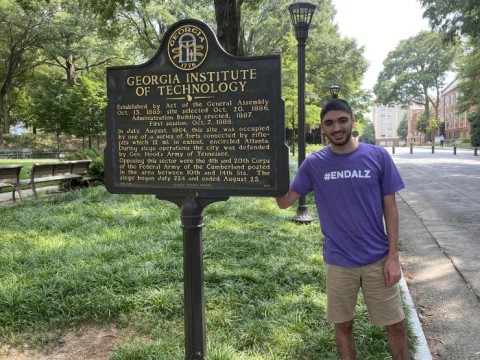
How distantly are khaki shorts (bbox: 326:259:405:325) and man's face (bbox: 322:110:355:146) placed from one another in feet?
2.48

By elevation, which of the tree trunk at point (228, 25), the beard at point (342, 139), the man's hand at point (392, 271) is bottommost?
the man's hand at point (392, 271)

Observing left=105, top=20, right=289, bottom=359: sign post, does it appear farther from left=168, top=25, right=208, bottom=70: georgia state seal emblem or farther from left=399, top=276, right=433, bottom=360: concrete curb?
left=399, top=276, right=433, bottom=360: concrete curb

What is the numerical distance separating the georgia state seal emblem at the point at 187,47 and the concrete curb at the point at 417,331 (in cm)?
259

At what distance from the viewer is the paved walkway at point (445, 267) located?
3.85 m

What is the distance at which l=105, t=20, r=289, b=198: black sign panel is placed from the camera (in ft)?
9.39

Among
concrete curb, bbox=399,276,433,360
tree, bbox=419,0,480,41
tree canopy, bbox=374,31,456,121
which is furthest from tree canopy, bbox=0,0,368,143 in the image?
tree canopy, bbox=374,31,456,121

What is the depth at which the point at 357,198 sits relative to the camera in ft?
8.73

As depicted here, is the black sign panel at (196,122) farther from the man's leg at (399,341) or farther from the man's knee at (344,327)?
the man's leg at (399,341)

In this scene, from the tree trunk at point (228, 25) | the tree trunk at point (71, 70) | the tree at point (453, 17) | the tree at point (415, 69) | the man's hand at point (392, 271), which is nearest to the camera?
the man's hand at point (392, 271)

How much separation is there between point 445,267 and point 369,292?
358 centimetres

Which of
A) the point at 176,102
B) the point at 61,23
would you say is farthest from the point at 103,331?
the point at 61,23

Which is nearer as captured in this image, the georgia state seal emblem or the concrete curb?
the georgia state seal emblem

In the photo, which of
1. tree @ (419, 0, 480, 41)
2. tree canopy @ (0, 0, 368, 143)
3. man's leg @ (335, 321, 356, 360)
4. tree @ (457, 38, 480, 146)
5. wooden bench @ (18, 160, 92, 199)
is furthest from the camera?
tree @ (457, 38, 480, 146)

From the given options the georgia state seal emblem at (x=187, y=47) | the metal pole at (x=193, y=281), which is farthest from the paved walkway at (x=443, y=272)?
the georgia state seal emblem at (x=187, y=47)
